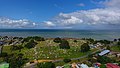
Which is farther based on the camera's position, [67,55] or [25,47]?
[25,47]

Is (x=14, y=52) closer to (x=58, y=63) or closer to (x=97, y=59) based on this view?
(x=58, y=63)

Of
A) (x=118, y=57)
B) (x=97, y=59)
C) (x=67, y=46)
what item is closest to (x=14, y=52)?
(x=67, y=46)

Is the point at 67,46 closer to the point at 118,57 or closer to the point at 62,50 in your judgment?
the point at 62,50

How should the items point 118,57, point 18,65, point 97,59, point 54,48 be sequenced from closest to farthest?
point 18,65 → point 97,59 → point 118,57 → point 54,48

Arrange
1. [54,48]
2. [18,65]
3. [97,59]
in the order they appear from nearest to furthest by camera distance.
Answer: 1. [18,65]
2. [97,59]
3. [54,48]

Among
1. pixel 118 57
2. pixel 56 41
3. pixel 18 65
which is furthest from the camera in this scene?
pixel 56 41

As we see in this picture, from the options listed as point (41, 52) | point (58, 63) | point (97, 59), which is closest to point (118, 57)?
point (97, 59)

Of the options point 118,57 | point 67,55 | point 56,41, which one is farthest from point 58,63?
point 56,41

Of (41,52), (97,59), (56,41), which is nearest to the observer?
(97,59)

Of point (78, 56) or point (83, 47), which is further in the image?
point (83, 47)
